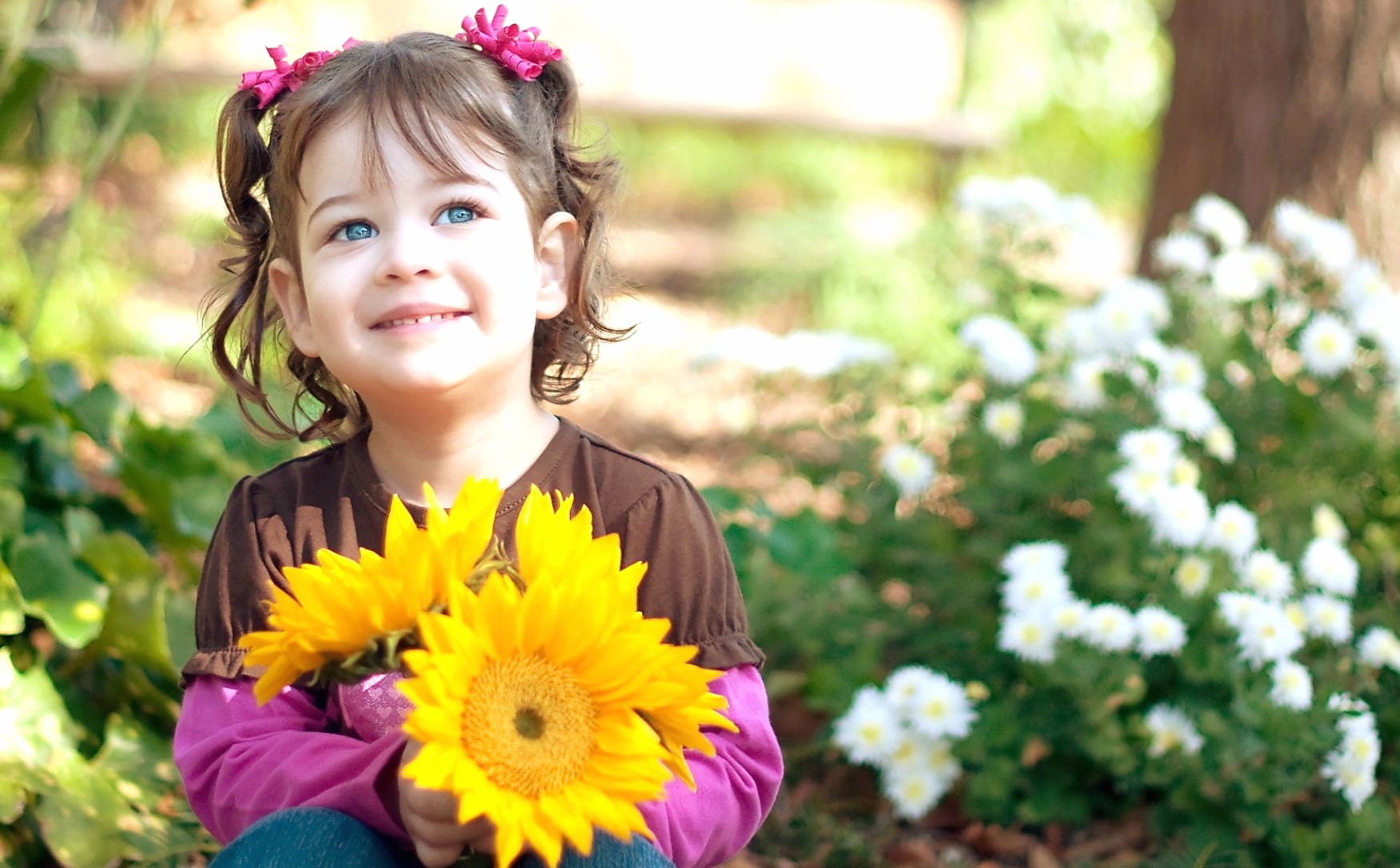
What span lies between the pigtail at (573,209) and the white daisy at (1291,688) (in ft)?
3.63

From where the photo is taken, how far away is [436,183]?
4.46ft

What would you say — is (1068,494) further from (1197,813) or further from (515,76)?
(515,76)

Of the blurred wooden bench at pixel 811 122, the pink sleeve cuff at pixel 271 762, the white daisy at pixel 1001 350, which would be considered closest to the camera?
the pink sleeve cuff at pixel 271 762

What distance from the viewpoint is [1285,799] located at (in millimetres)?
2123

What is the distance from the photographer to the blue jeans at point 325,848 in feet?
4.06

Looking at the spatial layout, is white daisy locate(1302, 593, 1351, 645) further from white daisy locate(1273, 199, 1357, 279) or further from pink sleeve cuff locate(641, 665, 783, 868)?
pink sleeve cuff locate(641, 665, 783, 868)

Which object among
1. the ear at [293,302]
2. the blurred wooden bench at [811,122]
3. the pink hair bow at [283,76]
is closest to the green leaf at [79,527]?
the ear at [293,302]

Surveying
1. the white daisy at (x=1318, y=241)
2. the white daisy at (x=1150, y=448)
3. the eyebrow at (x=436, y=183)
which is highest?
the eyebrow at (x=436, y=183)

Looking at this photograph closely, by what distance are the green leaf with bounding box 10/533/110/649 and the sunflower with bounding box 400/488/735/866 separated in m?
1.01

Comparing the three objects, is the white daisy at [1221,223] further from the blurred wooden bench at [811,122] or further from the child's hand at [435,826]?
the blurred wooden bench at [811,122]

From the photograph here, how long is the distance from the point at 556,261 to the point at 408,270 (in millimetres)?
231

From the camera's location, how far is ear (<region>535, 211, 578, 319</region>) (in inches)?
58.6

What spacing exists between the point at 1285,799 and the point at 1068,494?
60cm

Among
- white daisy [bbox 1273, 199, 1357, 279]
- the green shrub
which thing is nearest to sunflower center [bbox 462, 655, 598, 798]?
the green shrub
